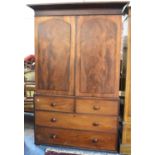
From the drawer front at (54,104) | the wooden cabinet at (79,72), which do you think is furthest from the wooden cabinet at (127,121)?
the drawer front at (54,104)

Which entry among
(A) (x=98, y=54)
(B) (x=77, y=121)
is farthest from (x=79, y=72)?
(B) (x=77, y=121)

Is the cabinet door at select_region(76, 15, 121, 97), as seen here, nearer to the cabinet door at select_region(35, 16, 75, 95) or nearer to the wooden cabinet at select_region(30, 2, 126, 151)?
the wooden cabinet at select_region(30, 2, 126, 151)

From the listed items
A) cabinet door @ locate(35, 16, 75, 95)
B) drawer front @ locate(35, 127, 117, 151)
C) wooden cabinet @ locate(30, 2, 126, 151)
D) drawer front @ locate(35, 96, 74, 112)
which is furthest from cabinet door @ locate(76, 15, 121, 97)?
drawer front @ locate(35, 127, 117, 151)

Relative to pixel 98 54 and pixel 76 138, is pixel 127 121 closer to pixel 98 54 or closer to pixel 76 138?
pixel 76 138

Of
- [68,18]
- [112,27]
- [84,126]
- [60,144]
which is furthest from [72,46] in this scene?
[60,144]

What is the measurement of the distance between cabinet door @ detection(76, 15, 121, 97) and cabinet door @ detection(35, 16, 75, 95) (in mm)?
102

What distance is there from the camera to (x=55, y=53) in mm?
2287

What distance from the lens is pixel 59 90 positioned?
2.34 meters

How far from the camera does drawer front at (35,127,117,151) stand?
2.31 m

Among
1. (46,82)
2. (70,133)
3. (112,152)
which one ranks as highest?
(46,82)

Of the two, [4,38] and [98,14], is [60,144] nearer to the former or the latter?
[98,14]
